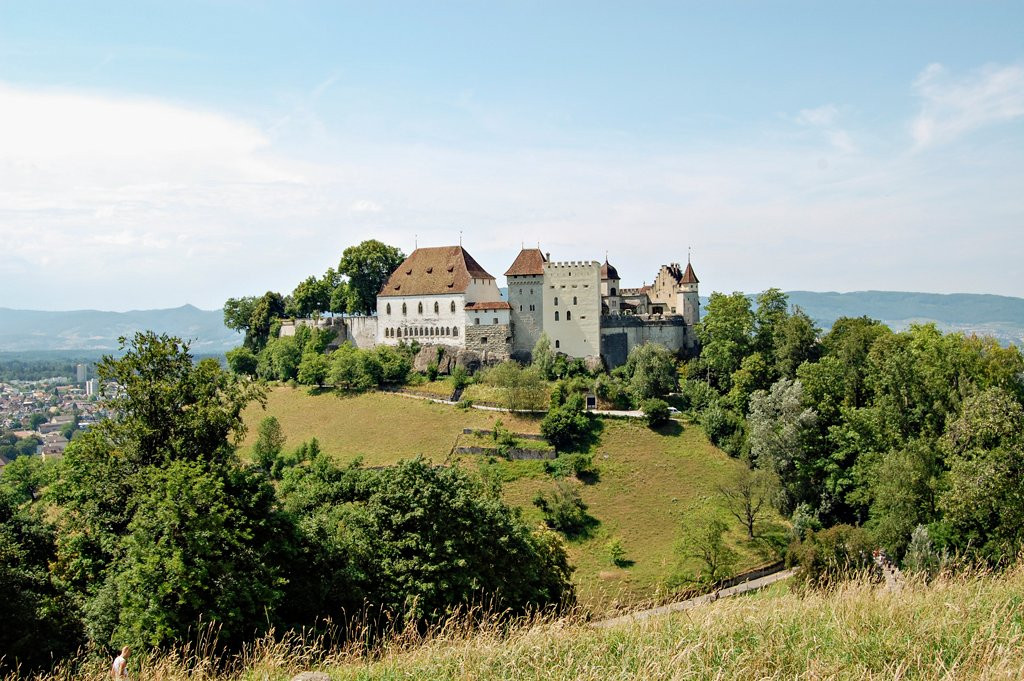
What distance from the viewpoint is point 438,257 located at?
198ft

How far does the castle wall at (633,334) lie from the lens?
182 feet

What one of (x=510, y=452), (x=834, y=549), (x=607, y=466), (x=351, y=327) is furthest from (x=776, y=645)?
(x=351, y=327)

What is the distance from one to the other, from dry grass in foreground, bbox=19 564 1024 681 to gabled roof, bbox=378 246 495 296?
4813 cm

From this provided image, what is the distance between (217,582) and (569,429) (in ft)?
98.2

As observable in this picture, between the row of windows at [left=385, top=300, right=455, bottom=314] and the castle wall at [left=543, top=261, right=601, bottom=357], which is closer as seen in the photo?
the castle wall at [left=543, top=261, right=601, bottom=357]

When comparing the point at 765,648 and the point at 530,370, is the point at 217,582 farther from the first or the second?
the point at 530,370

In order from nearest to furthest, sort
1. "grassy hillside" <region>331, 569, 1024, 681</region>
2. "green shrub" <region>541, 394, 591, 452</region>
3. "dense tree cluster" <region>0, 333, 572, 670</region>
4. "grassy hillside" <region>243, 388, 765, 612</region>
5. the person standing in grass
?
"grassy hillside" <region>331, 569, 1024, 681</region> → the person standing in grass → "dense tree cluster" <region>0, 333, 572, 670</region> → "grassy hillside" <region>243, 388, 765, 612</region> → "green shrub" <region>541, 394, 591, 452</region>

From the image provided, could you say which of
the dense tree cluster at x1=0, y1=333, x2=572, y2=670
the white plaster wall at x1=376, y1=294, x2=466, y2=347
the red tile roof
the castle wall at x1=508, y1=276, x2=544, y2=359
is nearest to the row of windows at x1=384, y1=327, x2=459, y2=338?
the white plaster wall at x1=376, y1=294, x2=466, y2=347

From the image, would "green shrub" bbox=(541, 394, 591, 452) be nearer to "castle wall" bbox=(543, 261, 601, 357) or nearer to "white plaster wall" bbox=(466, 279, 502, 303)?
"castle wall" bbox=(543, 261, 601, 357)

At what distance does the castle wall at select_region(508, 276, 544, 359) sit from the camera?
55.9m

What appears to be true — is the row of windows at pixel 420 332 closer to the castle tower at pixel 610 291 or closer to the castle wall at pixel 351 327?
the castle wall at pixel 351 327

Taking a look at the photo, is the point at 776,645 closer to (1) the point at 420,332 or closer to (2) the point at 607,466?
(2) the point at 607,466

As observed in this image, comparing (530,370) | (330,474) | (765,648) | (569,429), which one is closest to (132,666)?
(765,648)

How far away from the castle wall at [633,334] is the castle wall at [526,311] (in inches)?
172
